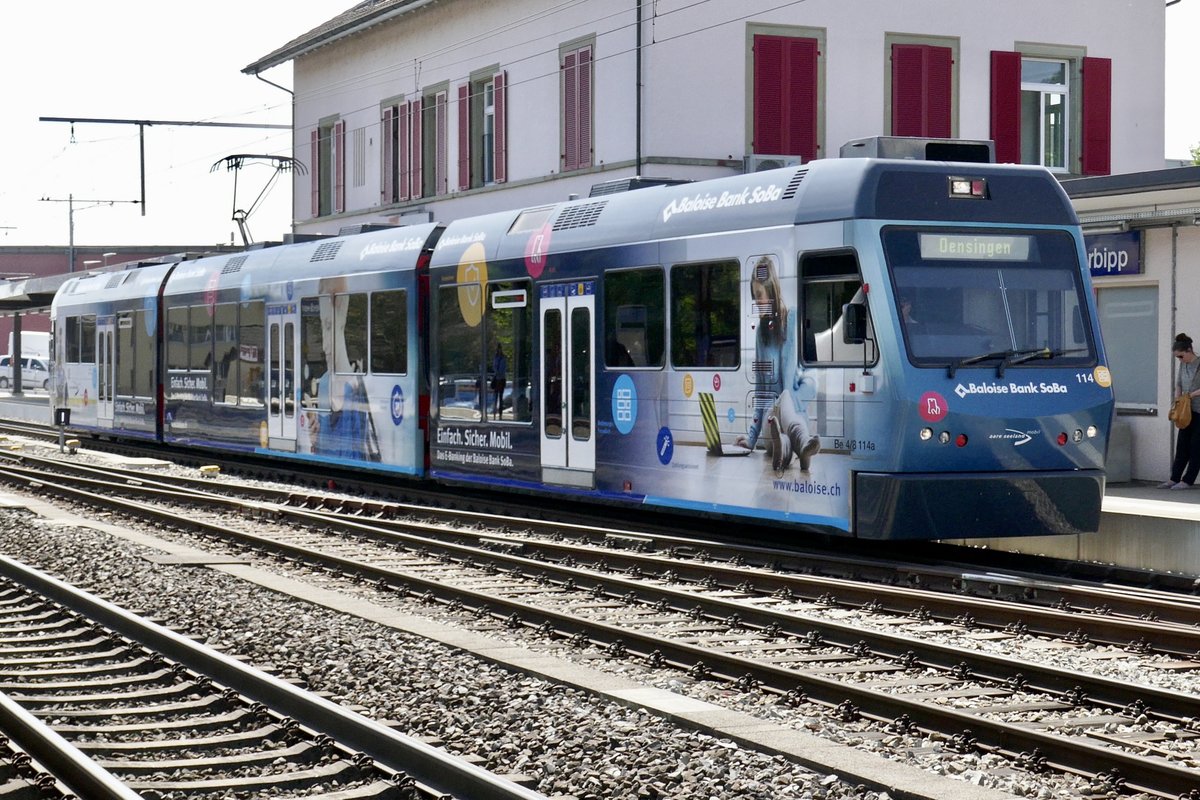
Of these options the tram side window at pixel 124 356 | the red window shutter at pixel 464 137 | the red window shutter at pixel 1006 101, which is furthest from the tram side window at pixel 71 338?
the red window shutter at pixel 1006 101

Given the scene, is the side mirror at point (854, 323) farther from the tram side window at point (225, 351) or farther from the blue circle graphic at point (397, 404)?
the tram side window at point (225, 351)

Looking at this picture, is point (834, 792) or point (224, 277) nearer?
→ point (834, 792)

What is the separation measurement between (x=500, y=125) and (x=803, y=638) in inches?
876

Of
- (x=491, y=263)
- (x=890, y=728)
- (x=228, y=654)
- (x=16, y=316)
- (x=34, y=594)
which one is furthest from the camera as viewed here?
(x=16, y=316)

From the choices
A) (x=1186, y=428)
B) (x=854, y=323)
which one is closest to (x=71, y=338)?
(x=1186, y=428)

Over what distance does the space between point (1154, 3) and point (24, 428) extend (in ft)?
88.8

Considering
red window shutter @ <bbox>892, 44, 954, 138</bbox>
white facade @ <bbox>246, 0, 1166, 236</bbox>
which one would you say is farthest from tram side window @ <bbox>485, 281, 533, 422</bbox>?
red window shutter @ <bbox>892, 44, 954, 138</bbox>

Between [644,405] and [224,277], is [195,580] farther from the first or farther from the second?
[224,277]

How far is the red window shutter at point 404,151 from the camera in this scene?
113 ft

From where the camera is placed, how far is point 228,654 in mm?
9586

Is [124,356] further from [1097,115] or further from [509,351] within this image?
[1097,115]

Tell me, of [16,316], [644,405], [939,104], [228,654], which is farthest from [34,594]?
[16,316]

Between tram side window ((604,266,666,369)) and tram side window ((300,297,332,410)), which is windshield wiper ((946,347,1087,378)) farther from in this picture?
tram side window ((300,297,332,410))

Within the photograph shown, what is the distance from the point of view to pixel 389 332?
66.1 feet
